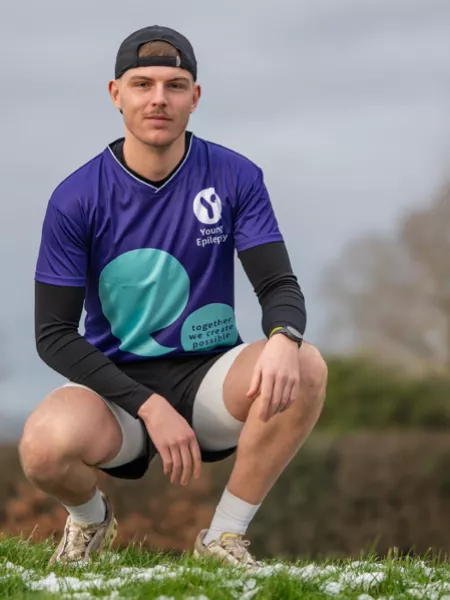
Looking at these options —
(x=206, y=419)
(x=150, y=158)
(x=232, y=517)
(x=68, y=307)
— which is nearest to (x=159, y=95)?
(x=150, y=158)

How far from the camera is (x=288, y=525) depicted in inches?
364

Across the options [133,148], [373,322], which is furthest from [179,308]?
[373,322]

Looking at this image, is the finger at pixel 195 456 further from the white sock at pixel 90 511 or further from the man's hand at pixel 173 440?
the white sock at pixel 90 511

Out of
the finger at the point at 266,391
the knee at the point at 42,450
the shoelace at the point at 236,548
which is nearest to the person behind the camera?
the finger at the point at 266,391

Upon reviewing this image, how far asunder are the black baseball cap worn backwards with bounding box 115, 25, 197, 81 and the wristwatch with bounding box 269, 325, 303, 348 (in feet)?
3.92

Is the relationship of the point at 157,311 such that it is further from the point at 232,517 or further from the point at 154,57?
the point at 154,57

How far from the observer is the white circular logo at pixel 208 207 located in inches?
187

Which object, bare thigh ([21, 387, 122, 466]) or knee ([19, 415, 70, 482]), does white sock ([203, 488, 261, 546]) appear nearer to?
bare thigh ([21, 387, 122, 466])

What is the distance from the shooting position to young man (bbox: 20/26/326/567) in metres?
4.55

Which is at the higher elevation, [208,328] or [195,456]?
[208,328]

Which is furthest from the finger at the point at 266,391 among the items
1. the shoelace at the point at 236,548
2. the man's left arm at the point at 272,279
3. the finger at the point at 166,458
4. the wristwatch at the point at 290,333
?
the shoelace at the point at 236,548

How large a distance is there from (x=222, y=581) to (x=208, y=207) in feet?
5.61

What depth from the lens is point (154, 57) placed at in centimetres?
458

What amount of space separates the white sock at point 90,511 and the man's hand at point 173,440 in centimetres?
67
